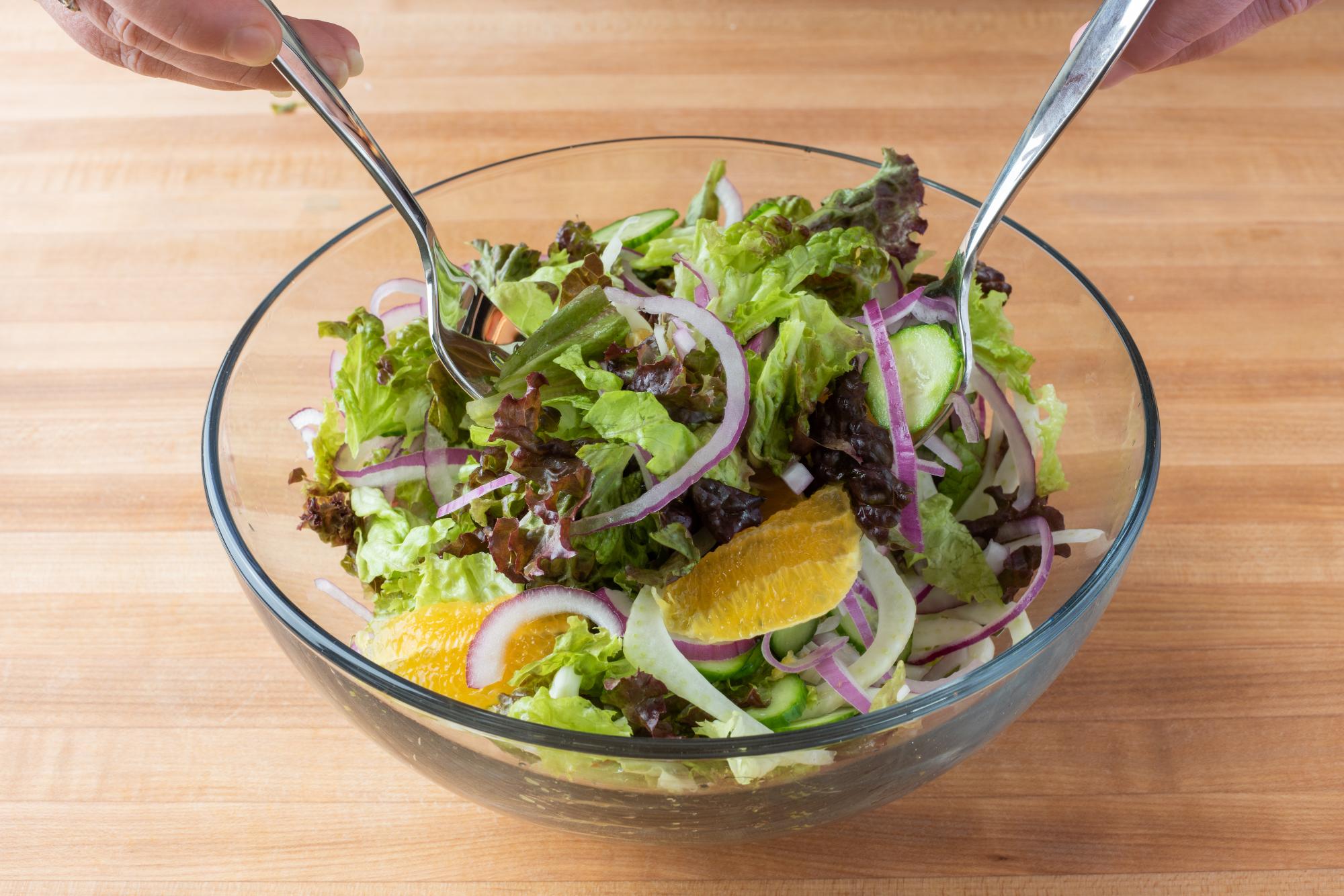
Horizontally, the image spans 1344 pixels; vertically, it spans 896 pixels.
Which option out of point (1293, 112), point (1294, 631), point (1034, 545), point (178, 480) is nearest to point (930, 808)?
point (1034, 545)

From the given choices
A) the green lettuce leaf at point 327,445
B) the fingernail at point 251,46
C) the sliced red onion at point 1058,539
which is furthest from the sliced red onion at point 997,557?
the fingernail at point 251,46

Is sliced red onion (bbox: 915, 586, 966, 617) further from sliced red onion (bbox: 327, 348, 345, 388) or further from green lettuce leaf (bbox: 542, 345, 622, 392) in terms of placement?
sliced red onion (bbox: 327, 348, 345, 388)

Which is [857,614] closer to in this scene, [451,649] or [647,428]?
[647,428]

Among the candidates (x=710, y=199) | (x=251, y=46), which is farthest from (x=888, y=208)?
(x=251, y=46)

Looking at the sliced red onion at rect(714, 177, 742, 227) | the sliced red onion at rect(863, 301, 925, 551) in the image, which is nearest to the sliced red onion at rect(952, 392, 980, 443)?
the sliced red onion at rect(863, 301, 925, 551)

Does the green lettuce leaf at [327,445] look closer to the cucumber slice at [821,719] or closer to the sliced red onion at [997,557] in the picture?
the cucumber slice at [821,719]

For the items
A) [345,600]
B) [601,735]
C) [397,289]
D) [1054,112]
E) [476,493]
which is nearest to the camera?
[601,735]

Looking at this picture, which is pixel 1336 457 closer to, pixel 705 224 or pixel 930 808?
pixel 930 808
